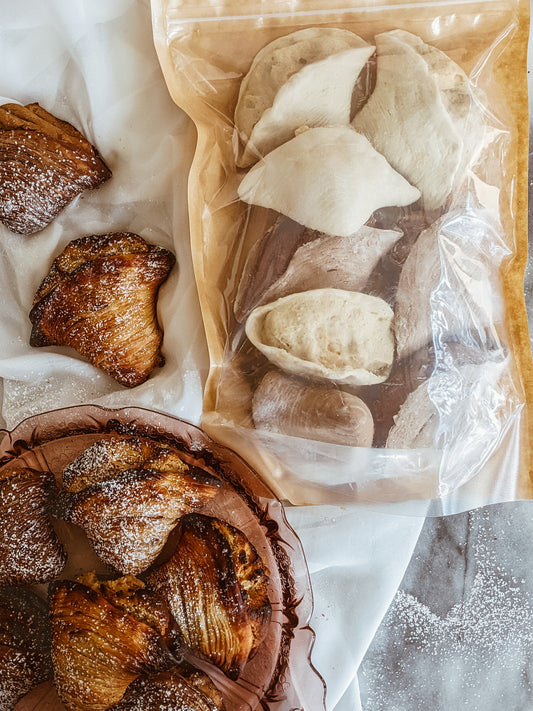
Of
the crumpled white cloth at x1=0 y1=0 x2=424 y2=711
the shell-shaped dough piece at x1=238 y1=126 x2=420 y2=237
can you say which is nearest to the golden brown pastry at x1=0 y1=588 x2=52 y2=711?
the crumpled white cloth at x1=0 y1=0 x2=424 y2=711

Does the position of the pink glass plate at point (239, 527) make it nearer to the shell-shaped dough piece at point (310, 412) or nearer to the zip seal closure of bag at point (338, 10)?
the shell-shaped dough piece at point (310, 412)

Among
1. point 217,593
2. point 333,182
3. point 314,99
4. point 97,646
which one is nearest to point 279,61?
point 314,99

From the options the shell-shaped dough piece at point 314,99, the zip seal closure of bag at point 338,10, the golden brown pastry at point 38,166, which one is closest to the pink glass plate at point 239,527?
the golden brown pastry at point 38,166

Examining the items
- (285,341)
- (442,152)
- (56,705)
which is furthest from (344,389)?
(56,705)

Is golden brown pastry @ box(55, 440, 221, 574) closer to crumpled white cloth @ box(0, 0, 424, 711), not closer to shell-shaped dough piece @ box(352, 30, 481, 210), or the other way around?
crumpled white cloth @ box(0, 0, 424, 711)

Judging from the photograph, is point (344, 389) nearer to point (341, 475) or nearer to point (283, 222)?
point (341, 475)
